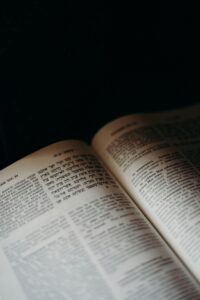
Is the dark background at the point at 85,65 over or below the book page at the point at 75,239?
over

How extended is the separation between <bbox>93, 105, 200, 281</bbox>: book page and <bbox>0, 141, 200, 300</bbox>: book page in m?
0.02

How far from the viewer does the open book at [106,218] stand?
23.5 inches

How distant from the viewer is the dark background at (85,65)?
2.51 feet

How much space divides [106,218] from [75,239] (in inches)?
2.1

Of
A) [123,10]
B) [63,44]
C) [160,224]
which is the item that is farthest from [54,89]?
[160,224]

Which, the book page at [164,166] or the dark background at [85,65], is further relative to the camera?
the dark background at [85,65]

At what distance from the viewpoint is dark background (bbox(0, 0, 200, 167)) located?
0.77 m

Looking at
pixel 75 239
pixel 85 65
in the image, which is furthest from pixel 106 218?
pixel 85 65

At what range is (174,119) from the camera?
34.1 inches

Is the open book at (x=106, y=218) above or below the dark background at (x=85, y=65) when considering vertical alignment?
below

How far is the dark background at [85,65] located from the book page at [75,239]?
0.09 m

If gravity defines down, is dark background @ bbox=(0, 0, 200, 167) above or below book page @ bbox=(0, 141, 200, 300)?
above

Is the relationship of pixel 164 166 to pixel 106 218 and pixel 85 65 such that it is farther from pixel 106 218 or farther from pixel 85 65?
pixel 85 65

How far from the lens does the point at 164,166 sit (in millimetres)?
727
